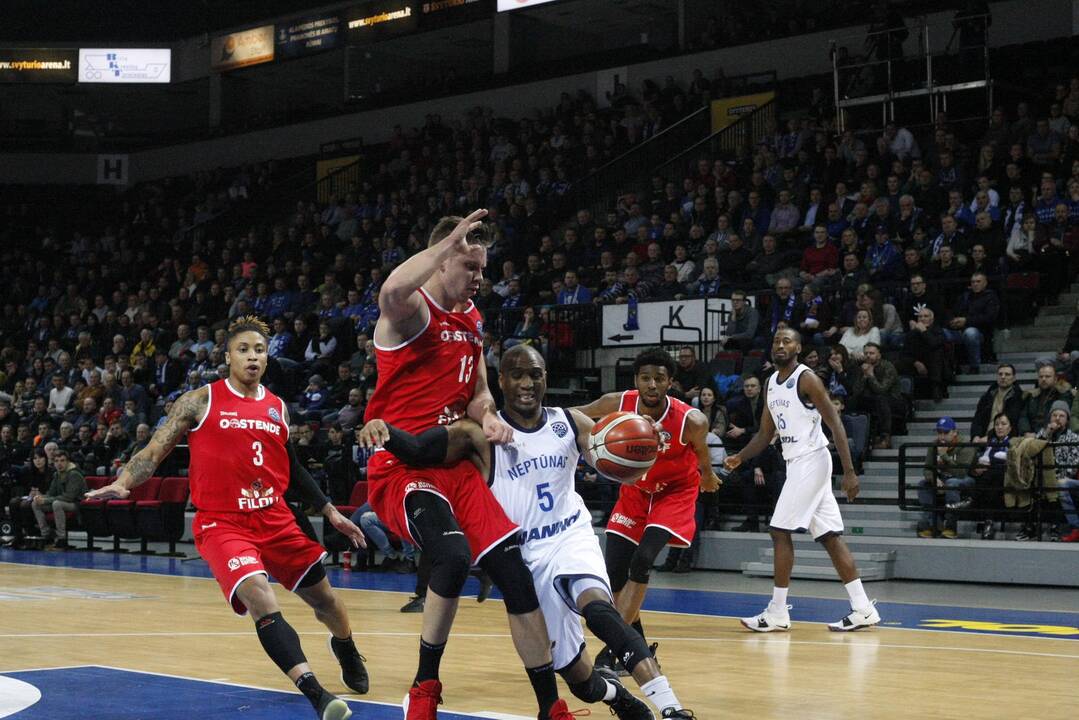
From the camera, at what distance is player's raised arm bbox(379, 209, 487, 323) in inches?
209

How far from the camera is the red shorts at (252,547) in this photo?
6.29 m

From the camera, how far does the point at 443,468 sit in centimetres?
569

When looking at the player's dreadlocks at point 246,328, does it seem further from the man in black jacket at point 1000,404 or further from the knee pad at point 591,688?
the man in black jacket at point 1000,404

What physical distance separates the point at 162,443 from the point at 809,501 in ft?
15.8

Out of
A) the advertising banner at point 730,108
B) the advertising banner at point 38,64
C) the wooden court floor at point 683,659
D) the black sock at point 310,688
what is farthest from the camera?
the advertising banner at point 38,64

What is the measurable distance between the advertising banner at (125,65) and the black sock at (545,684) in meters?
30.7

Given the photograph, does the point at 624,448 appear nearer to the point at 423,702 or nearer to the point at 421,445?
the point at 421,445

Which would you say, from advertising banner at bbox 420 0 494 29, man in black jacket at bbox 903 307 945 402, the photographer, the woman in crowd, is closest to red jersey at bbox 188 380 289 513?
the woman in crowd

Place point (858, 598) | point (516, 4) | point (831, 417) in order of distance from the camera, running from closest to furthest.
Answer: point (831, 417) → point (858, 598) → point (516, 4)

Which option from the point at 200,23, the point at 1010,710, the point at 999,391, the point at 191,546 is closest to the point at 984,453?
the point at 999,391

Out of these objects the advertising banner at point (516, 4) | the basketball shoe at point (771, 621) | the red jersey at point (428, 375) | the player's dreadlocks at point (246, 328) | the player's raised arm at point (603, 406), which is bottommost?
the basketball shoe at point (771, 621)

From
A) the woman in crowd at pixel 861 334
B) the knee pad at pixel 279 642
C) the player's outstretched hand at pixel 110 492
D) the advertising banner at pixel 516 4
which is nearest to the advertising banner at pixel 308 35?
the advertising banner at pixel 516 4

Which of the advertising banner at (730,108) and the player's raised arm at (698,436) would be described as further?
the advertising banner at (730,108)

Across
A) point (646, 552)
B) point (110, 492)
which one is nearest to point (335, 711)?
point (110, 492)
